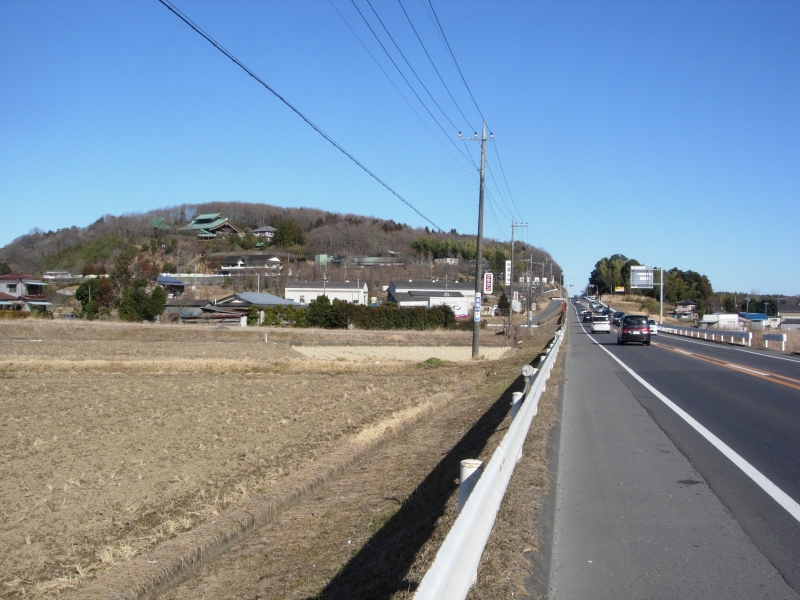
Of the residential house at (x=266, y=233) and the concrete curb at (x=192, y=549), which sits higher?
the residential house at (x=266, y=233)

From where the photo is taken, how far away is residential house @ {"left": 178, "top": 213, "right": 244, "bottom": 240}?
554 feet

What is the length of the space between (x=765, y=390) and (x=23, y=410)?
58.8ft

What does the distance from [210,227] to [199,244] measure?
17.5 metres

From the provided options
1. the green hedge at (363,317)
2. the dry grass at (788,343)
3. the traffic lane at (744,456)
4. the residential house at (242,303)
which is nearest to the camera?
the traffic lane at (744,456)

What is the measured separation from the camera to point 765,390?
15289 millimetres

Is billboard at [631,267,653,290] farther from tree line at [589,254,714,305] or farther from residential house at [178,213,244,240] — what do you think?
residential house at [178,213,244,240]

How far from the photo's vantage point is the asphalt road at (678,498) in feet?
15.0

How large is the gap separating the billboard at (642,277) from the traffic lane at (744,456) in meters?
58.3

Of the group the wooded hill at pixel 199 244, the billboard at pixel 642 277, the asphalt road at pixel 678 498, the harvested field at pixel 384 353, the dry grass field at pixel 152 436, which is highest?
the wooded hill at pixel 199 244

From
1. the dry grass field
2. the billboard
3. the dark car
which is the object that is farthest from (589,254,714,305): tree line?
the dry grass field

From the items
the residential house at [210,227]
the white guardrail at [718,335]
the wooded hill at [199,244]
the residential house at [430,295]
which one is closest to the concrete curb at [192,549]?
the white guardrail at [718,335]

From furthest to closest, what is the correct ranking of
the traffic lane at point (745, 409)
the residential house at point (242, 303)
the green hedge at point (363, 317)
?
1. the residential house at point (242, 303)
2. the green hedge at point (363, 317)
3. the traffic lane at point (745, 409)

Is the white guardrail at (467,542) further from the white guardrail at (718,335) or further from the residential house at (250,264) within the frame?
the residential house at (250,264)

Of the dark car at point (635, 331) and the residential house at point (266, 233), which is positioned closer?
the dark car at point (635, 331)
